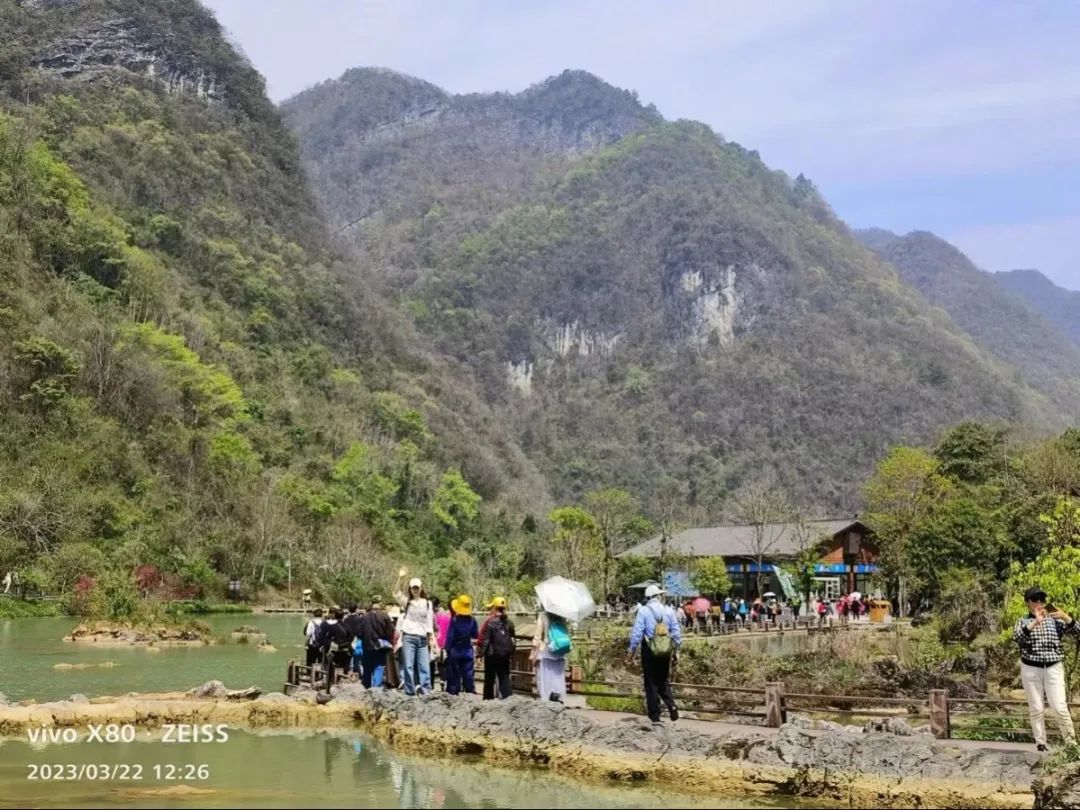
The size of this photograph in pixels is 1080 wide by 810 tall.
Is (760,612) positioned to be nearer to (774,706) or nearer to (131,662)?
(131,662)

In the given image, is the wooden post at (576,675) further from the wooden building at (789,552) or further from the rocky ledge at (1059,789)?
the wooden building at (789,552)

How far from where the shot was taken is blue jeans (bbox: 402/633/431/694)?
1402 centimetres

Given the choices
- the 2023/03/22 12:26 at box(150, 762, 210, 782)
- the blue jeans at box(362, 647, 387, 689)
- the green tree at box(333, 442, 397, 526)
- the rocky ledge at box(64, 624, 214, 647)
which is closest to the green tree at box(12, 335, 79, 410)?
the green tree at box(333, 442, 397, 526)

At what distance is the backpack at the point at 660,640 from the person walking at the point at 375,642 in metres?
5.14

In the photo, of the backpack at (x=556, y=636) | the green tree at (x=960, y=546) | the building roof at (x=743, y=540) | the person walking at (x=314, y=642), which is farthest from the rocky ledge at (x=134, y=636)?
the building roof at (x=743, y=540)

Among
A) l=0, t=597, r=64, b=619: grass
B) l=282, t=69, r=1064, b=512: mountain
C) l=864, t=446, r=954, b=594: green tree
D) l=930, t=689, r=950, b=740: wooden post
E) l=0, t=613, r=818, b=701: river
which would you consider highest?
l=282, t=69, r=1064, b=512: mountain

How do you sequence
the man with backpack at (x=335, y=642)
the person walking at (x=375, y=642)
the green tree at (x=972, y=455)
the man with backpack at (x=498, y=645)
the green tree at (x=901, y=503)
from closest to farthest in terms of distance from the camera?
the man with backpack at (x=498, y=645) < the person walking at (x=375, y=642) < the man with backpack at (x=335, y=642) < the green tree at (x=901, y=503) < the green tree at (x=972, y=455)

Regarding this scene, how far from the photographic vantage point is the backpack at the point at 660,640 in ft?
37.3

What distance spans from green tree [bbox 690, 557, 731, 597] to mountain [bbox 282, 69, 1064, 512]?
6403 cm

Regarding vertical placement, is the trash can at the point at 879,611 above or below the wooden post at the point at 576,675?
below

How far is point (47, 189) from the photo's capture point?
66.1 metres

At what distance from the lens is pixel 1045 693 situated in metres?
10.2

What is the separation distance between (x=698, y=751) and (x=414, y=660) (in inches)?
179

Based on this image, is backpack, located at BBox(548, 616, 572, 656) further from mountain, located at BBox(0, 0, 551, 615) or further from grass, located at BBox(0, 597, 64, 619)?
grass, located at BBox(0, 597, 64, 619)
